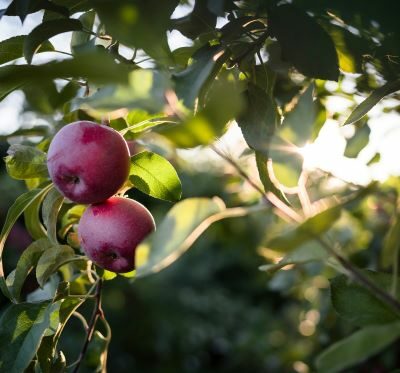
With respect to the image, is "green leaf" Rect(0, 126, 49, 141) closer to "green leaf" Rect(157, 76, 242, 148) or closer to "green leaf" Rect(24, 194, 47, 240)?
"green leaf" Rect(24, 194, 47, 240)

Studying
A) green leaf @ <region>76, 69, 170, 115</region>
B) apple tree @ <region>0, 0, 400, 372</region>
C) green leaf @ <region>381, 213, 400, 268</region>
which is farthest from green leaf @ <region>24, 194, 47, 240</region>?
green leaf @ <region>381, 213, 400, 268</region>

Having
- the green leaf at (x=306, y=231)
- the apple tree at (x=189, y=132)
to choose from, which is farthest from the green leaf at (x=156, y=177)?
the green leaf at (x=306, y=231)

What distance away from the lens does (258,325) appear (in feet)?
12.8

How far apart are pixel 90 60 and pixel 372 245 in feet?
4.63

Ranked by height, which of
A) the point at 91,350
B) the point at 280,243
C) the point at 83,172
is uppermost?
the point at 280,243

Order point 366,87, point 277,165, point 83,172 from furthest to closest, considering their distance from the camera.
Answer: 1. point 366,87
2. point 83,172
3. point 277,165

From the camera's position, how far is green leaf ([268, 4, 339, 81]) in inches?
22.0

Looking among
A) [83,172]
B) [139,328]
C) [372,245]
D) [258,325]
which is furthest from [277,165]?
[139,328]

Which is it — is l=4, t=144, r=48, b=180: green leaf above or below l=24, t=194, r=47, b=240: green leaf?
above

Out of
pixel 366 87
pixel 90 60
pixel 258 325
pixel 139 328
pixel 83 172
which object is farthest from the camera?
pixel 139 328

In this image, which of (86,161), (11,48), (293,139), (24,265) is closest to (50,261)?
(24,265)

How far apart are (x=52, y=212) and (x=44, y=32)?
222mm

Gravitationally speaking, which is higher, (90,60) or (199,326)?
(90,60)

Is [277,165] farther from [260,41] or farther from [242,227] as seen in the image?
[242,227]
